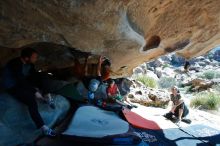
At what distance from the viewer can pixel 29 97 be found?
697 centimetres

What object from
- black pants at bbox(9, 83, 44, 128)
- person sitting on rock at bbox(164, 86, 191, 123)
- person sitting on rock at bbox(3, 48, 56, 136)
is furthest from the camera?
person sitting on rock at bbox(164, 86, 191, 123)

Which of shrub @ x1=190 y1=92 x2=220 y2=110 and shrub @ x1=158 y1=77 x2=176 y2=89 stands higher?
shrub @ x1=158 y1=77 x2=176 y2=89

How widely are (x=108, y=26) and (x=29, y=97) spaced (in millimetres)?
2014

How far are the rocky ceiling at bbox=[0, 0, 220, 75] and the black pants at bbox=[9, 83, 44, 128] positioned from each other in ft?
2.72

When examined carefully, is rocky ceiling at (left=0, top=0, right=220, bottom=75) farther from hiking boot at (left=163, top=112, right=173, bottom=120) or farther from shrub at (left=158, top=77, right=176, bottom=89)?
shrub at (left=158, top=77, right=176, bottom=89)

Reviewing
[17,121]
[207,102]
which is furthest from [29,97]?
[207,102]

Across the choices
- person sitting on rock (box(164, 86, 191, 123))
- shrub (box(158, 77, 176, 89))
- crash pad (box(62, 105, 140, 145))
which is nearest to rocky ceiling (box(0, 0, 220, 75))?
crash pad (box(62, 105, 140, 145))

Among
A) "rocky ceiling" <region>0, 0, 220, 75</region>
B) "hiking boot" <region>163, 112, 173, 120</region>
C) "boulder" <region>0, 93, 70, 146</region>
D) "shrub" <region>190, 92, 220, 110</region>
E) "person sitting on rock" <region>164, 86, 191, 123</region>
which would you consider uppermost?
"rocky ceiling" <region>0, 0, 220, 75</region>

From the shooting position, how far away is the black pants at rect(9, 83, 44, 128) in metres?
6.80

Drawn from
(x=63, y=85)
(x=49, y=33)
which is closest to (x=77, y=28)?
(x=49, y=33)

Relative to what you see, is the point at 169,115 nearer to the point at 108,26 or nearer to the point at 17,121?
the point at 108,26

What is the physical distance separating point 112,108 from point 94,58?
2271 millimetres

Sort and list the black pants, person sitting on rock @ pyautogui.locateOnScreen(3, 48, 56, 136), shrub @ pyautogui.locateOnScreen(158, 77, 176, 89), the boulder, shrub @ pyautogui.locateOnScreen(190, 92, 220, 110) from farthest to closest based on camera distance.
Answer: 1. shrub @ pyautogui.locateOnScreen(158, 77, 176, 89)
2. shrub @ pyautogui.locateOnScreen(190, 92, 220, 110)
3. person sitting on rock @ pyautogui.locateOnScreen(3, 48, 56, 136)
4. the black pants
5. the boulder

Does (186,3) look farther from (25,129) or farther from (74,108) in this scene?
(25,129)
